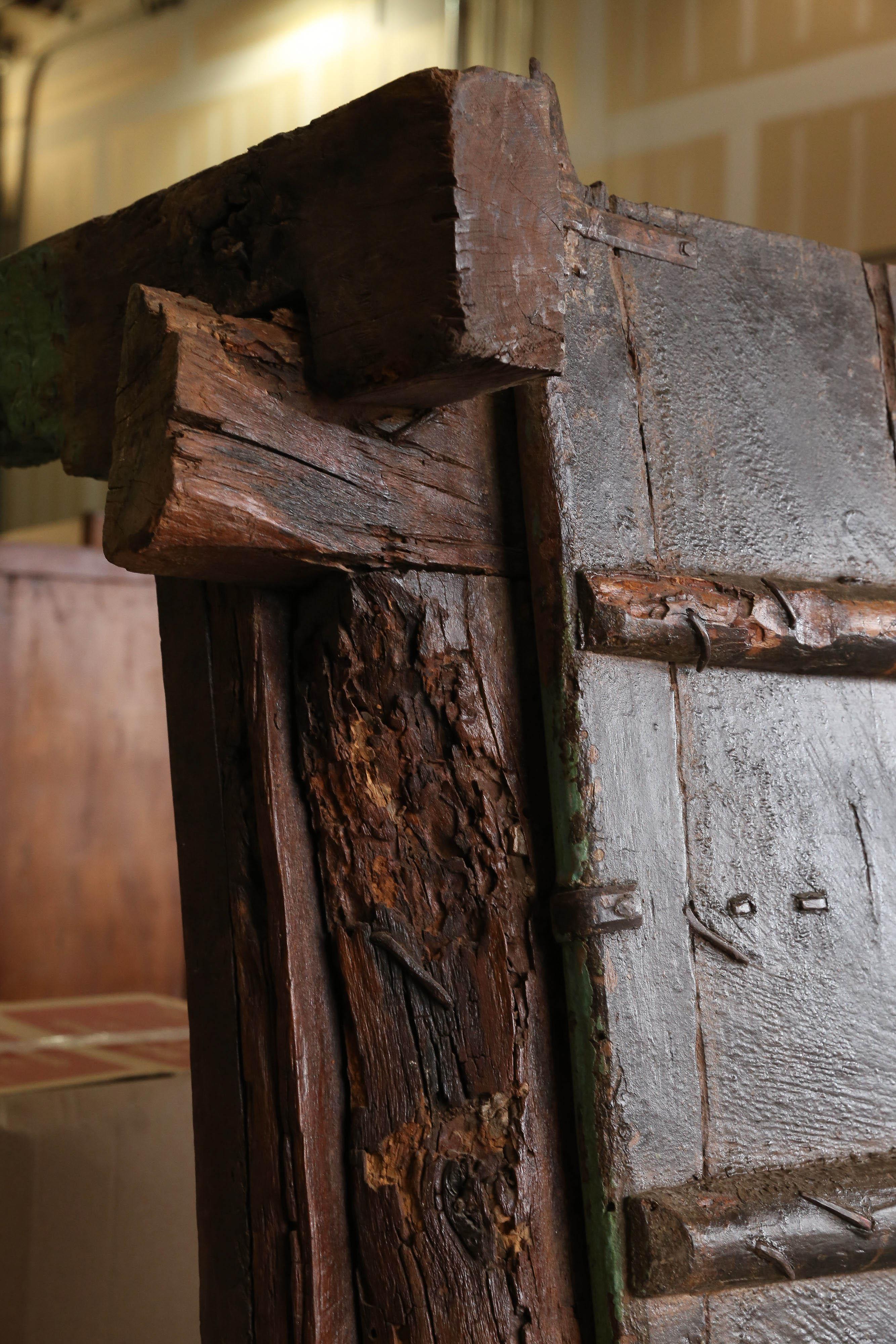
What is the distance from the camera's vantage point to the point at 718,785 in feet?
3.83

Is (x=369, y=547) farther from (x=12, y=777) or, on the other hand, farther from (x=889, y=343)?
(x=12, y=777)

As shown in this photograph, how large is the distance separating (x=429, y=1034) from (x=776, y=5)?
7.40 feet

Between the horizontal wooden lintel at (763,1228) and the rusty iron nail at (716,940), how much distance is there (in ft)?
0.63

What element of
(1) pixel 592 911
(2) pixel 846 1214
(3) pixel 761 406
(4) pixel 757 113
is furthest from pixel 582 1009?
(4) pixel 757 113

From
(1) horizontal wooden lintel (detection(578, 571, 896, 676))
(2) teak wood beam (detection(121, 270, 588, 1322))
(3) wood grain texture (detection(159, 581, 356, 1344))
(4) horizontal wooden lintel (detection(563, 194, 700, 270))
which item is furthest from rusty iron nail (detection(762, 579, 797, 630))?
(3) wood grain texture (detection(159, 581, 356, 1344))

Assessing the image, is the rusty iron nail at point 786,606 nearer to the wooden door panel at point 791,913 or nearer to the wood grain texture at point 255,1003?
the wooden door panel at point 791,913

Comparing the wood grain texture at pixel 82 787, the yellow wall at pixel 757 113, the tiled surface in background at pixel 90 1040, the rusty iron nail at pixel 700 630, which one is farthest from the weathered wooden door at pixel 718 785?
the wood grain texture at pixel 82 787

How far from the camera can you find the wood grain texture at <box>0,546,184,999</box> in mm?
2557

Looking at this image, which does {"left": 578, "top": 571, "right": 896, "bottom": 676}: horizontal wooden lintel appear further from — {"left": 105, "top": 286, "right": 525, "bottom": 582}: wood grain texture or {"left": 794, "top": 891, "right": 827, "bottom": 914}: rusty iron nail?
{"left": 794, "top": 891, "right": 827, "bottom": 914}: rusty iron nail

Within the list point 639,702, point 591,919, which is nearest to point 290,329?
point 639,702

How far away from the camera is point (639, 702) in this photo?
1131 mm

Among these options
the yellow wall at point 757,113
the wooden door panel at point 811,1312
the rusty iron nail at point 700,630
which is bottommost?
the wooden door panel at point 811,1312

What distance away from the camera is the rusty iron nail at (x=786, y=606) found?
1.19 metres

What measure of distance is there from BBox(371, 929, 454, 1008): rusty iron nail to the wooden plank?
0.46 m
